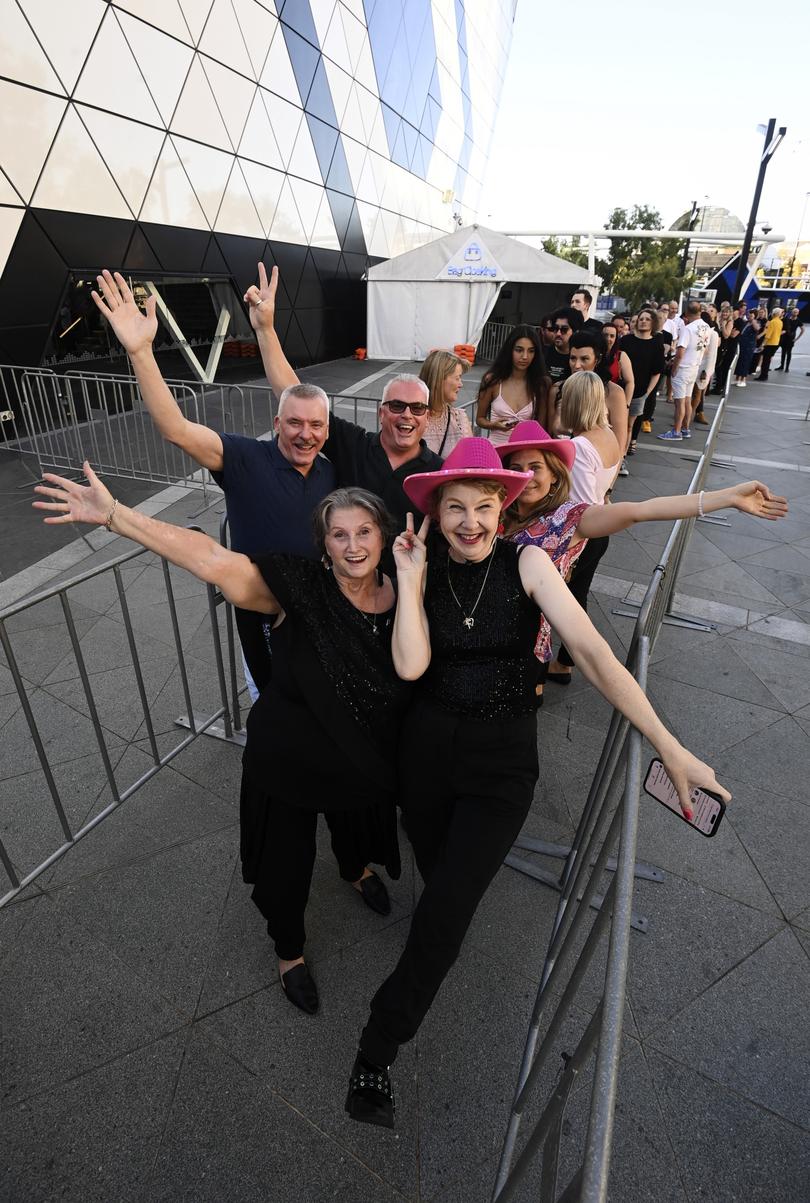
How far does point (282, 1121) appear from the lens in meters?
2.11

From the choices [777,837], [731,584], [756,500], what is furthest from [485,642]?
[731,584]

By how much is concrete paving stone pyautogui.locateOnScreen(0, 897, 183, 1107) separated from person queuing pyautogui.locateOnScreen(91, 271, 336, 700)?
1.29 meters

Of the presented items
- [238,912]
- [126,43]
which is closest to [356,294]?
[126,43]

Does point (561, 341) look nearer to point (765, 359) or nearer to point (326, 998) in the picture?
point (326, 998)

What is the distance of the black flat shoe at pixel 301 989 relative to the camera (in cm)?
243

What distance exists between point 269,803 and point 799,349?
38.2 metres

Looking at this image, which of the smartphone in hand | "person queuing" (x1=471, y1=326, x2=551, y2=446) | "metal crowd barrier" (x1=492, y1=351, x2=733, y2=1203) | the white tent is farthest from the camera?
the white tent

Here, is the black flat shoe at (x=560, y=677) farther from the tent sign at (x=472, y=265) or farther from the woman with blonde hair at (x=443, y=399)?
the tent sign at (x=472, y=265)

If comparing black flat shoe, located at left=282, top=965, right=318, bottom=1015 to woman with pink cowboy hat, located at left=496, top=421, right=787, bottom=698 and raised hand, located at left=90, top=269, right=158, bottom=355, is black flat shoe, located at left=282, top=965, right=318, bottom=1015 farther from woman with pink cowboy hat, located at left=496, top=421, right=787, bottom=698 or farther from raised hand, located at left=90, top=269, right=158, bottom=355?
raised hand, located at left=90, top=269, right=158, bottom=355

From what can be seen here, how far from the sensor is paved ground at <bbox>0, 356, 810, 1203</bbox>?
202cm

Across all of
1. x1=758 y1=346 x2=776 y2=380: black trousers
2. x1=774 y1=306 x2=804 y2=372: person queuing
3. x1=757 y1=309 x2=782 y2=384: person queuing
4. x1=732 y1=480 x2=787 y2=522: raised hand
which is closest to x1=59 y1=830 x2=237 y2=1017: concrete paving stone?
x1=732 y1=480 x2=787 y2=522: raised hand

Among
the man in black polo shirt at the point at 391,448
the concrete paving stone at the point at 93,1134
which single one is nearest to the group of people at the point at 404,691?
the concrete paving stone at the point at 93,1134

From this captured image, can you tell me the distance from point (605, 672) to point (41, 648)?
428cm

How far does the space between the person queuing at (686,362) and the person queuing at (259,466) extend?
31.2 ft
